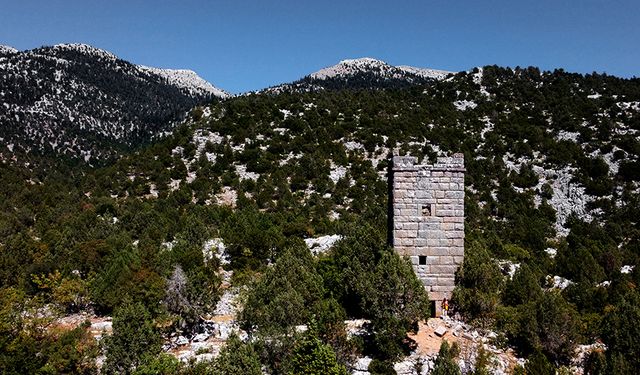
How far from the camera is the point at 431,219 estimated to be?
14.6 metres

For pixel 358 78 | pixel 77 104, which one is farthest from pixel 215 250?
pixel 358 78

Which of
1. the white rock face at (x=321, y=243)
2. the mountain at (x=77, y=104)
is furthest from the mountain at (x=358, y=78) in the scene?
the white rock face at (x=321, y=243)

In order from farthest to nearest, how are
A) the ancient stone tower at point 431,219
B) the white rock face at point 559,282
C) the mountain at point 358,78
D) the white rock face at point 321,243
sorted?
the mountain at point 358,78 → the white rock face at point 321,243 → the white rock face at point 559,282 → the ancient stone tower at point 431,219

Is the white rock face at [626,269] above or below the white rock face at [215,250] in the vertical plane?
below

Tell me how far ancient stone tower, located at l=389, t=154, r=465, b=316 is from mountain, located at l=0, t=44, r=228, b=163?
160ft

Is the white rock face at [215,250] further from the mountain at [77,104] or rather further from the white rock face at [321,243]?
the mountain at [77,104]

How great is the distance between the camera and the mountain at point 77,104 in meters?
61.1

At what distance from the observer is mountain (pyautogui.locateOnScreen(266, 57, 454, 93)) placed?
82125mm

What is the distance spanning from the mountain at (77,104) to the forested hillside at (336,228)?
1577cm

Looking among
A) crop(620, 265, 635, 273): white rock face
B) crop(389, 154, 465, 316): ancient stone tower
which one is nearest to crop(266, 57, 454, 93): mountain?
crop(620, 265, 635, 273): white rock face

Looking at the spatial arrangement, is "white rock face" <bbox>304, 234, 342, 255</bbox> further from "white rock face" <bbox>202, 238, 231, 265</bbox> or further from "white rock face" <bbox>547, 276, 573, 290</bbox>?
"white rock face" <bbox>547, 276, 573, 290</bbox>

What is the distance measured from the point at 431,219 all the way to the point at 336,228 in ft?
40.9

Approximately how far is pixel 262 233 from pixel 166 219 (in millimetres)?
8064

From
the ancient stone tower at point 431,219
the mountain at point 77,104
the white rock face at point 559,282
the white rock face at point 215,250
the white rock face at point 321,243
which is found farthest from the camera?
the mountain at point 77,104
